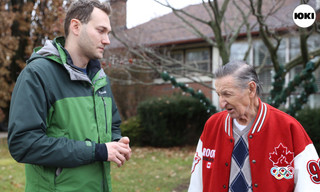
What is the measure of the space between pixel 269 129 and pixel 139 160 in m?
7.33

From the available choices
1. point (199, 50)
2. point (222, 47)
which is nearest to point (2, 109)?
point (199, 50)

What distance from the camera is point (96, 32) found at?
2.18m

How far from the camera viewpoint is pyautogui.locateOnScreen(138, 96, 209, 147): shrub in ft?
39.6

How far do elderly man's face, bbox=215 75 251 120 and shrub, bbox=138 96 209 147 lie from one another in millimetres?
9701

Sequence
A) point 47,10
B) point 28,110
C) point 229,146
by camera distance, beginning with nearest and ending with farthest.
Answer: point 28,110 < point 229,146 < point 47,10

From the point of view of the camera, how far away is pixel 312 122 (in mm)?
9711

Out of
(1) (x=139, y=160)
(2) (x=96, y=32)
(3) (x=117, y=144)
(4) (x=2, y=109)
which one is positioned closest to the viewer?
(3) (x=117, y=144)

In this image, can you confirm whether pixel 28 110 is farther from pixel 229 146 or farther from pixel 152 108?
pixel 152 108

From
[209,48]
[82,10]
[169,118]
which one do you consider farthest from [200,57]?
[82,10]

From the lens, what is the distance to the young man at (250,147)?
2.16 metres

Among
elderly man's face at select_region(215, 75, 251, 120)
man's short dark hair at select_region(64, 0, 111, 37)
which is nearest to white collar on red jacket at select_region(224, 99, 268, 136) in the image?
elderly man's face at select_region(215, 75, 251, 120)

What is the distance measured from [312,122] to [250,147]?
8432mm

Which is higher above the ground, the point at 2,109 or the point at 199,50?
the point at 199,50

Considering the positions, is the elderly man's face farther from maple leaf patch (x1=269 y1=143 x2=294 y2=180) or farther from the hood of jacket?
the hood of jacket
